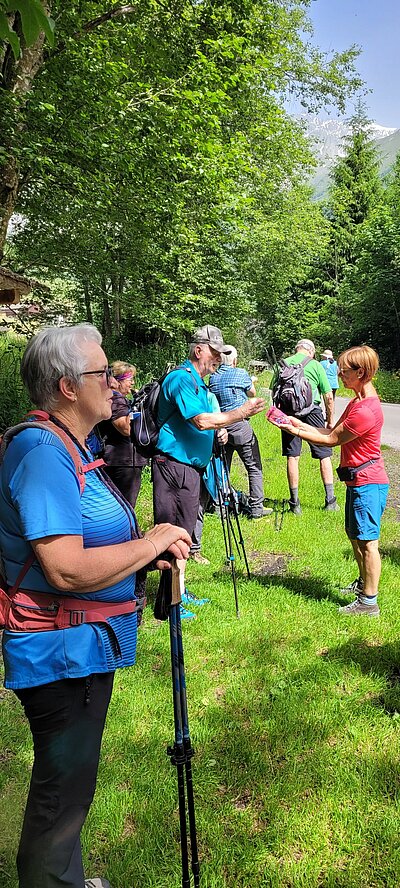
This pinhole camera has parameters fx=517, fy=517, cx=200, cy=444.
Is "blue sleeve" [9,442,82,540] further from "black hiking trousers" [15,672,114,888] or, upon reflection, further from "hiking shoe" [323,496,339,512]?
"hiking shoe" [323,496,339,512]

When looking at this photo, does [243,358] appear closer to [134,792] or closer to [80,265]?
[80,265]

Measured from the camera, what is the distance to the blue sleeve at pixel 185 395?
3.73 metres

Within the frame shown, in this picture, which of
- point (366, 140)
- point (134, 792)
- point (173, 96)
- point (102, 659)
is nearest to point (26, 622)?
point (102, 659)

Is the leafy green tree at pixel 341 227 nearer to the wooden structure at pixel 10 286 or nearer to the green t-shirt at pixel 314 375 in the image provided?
the green t-shirt at pixel 314 375

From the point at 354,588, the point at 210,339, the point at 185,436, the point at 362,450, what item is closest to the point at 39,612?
the point at 185,436

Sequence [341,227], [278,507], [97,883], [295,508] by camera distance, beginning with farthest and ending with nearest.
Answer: [341,227]
[278,507]
[295,508]
[97,883]

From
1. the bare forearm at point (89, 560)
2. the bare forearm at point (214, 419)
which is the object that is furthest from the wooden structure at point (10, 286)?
the bare forearm at point (89, 560)

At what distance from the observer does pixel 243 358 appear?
22.1m

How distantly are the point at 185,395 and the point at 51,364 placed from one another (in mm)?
2063

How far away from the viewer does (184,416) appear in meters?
3.74

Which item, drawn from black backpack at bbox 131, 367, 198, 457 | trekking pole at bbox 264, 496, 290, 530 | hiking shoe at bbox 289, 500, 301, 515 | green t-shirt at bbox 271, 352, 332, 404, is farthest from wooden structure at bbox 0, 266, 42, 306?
hiking shoe at bbox 289, 500, 301, 515

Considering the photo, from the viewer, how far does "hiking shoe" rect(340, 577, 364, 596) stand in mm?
4773

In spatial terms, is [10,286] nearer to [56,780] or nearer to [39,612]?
[39,612]

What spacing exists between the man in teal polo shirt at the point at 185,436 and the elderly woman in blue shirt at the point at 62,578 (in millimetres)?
2025
